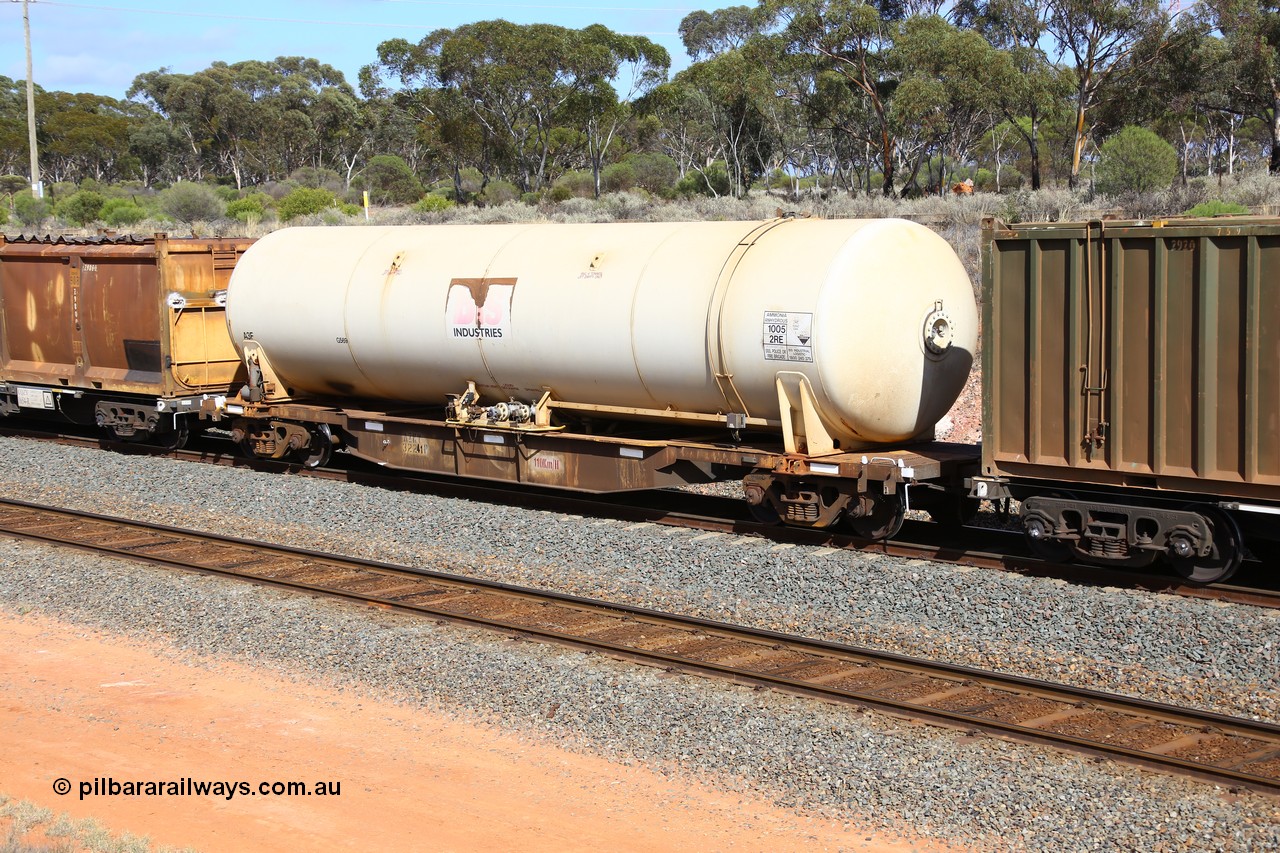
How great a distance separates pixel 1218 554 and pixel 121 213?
53458 mm

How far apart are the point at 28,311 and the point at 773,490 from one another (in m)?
14.2

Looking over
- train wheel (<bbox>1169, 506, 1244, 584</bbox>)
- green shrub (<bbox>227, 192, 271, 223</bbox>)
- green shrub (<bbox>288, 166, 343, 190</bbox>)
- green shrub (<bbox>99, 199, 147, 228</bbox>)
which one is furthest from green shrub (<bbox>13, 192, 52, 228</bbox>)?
train wheel (<bbox>1169, 506, 1244, 584</bbox>)

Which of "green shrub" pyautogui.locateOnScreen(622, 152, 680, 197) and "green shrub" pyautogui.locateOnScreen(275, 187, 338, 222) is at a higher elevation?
"green shrub" pyautogui.locateOnScreen(622, 152, 680, 197)

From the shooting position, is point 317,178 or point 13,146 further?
point 13,146

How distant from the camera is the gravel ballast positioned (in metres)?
7.13

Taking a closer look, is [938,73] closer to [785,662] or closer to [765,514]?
[765,514]

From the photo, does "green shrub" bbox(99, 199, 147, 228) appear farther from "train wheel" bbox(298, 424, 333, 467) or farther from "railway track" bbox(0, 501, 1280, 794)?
"railway track" bbox(0, 501, 1280, 794)

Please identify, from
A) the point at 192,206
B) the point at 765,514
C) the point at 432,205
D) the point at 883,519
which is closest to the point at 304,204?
the point at 432,205

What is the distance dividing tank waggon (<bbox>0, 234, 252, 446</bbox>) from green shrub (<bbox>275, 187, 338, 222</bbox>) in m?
29.3

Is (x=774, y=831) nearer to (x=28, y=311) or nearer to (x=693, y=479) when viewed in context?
(x=693, y=479)

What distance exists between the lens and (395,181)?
7325cm

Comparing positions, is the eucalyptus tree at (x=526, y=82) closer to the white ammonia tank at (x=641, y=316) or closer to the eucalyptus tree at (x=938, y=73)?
the eucalyptus tree at (x=938, y=73)

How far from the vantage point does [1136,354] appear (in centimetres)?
1052

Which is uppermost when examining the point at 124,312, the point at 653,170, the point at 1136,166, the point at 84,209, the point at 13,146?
the point at 13,146
